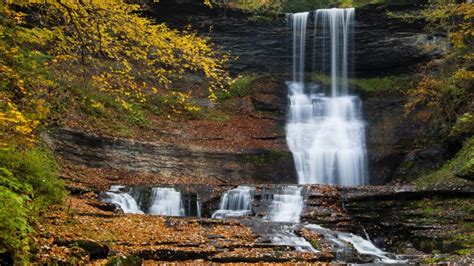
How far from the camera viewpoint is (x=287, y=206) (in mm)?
14086

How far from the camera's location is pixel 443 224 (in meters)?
11.8

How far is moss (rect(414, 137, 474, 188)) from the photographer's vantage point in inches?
497

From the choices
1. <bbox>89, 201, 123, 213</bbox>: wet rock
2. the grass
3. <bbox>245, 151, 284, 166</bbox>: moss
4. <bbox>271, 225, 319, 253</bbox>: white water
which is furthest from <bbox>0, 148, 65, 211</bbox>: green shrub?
the grass

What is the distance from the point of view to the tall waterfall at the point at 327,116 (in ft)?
66.6

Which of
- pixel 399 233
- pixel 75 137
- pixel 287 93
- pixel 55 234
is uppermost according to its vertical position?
pixel 287 93

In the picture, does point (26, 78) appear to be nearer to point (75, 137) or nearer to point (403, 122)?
point (75, 137)

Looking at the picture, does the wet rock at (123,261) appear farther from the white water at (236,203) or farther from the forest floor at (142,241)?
the white water at (236,203)

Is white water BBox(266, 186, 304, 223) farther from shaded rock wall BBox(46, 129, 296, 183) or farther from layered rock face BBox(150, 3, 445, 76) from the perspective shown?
layered rock face BBox(150, 3, 445, 76)

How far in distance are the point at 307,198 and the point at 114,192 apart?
20.3ft

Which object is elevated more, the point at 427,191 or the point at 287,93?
the point at 287,93

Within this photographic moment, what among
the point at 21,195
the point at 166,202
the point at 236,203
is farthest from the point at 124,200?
the point at 21,195

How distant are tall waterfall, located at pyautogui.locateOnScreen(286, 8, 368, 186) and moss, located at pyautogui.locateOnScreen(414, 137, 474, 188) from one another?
5586mm

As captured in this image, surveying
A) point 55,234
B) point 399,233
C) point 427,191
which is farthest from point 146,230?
point 427,191

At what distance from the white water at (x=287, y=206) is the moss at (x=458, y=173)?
12.4 ft
